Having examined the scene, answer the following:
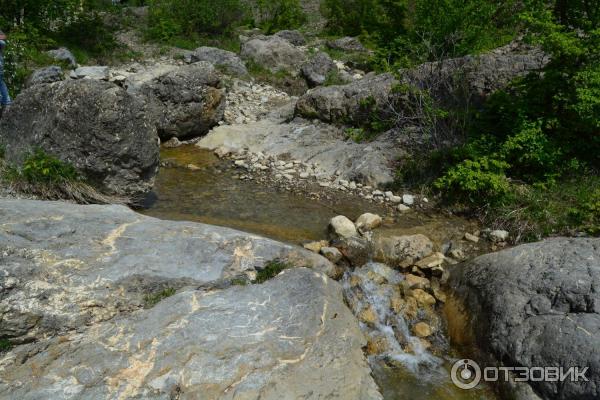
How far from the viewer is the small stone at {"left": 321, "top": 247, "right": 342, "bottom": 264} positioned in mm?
7955

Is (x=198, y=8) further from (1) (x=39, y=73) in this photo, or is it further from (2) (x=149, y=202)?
(2) (x=149, y=202)

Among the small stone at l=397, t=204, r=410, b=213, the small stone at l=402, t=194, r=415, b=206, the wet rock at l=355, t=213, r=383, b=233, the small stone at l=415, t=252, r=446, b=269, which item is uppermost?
the wet rock at l=355, t=213, r=383, b=233

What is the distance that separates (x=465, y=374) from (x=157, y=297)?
373 cm

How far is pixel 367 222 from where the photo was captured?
9.11 m

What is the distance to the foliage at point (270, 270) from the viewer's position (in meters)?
6.21

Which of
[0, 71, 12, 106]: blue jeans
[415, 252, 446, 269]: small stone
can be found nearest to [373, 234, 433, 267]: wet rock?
[415, 252, 446, 269]: small stone

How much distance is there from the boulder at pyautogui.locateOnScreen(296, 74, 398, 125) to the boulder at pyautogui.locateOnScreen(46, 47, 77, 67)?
7895mm

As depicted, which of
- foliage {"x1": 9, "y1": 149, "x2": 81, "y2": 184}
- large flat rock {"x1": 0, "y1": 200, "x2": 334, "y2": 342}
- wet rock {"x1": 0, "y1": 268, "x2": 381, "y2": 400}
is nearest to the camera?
wet rock {"x1": 0, "y1": 268, "x2": 381, "y2": 400}

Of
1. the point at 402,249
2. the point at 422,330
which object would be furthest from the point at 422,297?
the point at 402,249

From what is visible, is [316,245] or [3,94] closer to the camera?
[316,245]

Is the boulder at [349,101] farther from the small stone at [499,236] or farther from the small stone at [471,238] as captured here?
the small stone at [499,236]

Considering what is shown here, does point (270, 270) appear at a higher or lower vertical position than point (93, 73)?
lower

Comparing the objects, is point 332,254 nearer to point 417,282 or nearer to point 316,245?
point 316,245

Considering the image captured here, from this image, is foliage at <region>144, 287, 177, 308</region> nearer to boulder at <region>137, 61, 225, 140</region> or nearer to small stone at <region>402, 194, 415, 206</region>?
small stone at <region>402, 194, 415, 206</region>
